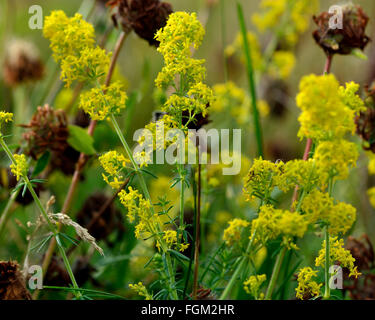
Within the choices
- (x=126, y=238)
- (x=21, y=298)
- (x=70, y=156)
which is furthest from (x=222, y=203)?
(x=21, y=298)

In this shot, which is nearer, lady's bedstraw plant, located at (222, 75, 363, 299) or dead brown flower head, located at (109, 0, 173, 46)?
lady's bedstraw plant, located at (222, 75, 363, 299)

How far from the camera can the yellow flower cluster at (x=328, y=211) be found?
1.75 ft

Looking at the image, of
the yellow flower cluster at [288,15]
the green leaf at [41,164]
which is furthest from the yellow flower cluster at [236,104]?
the green leaf at [41,164]

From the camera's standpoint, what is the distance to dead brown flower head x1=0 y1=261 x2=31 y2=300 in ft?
2.16

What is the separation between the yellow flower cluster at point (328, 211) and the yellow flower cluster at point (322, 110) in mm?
68

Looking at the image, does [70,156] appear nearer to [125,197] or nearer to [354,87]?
[125,197]

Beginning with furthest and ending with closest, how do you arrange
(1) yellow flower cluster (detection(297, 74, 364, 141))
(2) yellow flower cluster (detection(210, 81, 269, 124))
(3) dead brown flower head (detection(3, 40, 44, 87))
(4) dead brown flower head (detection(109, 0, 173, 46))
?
(3) dead brown flower head (detection(3, 40, 44, 87)) < (2) yellow flower cluster (detection(210, 81, 269, 124)) < (4) dead brown flower head (detection(109, 0, 173, 46)) < (1) yellow flower cluster (detection(297, 74, 364, 141))

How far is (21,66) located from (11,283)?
96 cm

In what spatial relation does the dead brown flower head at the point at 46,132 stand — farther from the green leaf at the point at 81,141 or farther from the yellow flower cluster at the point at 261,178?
the yellow flower cluster at the point at 261,178

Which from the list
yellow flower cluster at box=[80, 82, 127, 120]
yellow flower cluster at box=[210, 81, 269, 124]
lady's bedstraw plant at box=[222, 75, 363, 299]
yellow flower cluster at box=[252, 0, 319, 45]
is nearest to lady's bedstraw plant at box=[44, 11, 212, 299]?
yellow flower cluster at box=[80, 82, 127, 120]

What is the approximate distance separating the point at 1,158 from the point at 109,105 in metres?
0.43

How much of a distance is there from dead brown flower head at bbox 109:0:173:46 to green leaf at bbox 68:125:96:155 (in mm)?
206

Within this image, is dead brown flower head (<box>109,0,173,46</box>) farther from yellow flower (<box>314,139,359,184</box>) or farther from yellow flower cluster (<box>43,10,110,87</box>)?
yellow flower (<box>314,139,359,184</box>)

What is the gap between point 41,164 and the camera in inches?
35.5
